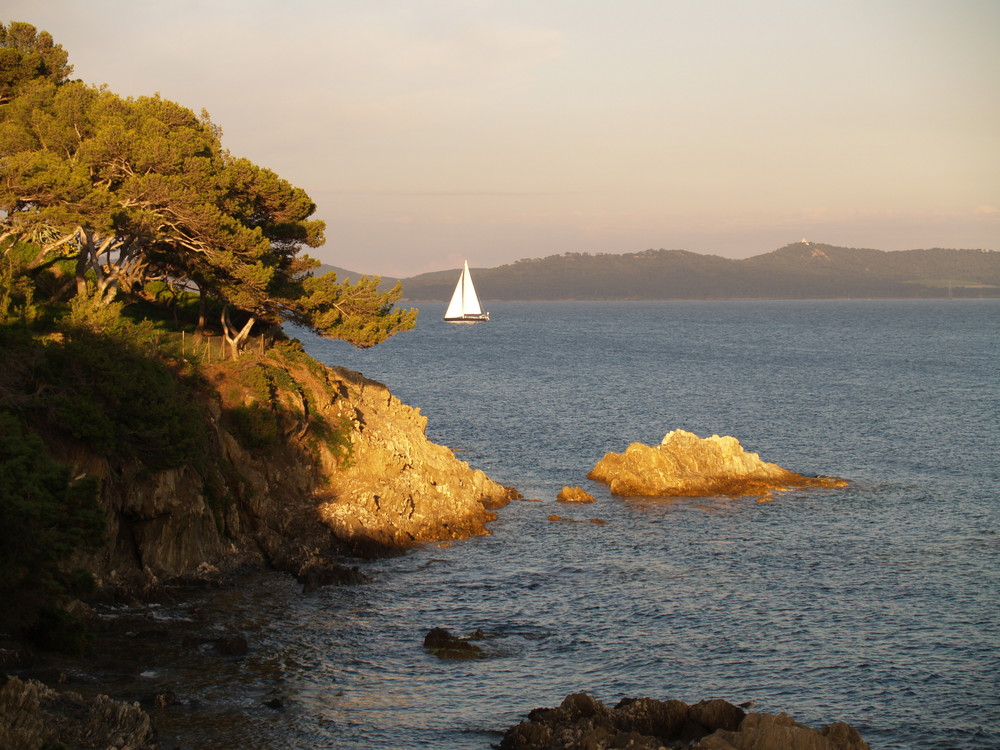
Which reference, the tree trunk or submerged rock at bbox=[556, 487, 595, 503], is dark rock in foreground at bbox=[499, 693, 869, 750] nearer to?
submerged rock at bbox=[556, 487, 595, 503]

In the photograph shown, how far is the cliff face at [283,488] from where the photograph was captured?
3055cm

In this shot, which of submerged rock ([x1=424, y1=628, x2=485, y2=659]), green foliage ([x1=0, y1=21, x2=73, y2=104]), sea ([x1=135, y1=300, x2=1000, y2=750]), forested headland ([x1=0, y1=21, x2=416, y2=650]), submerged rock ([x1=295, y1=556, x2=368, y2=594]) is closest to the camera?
forested headland ([x1=0, y1=21, x2=416, y2=650])

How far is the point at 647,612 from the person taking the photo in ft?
103

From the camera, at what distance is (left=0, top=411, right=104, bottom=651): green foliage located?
755 inches

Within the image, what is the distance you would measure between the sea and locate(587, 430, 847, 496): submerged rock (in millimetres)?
1329

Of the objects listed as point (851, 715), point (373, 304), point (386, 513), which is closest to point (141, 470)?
point (386, 513)

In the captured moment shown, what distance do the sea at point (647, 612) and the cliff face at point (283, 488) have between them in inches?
67.7

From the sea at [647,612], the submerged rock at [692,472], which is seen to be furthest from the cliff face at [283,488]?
the submerged rock at [692,472]

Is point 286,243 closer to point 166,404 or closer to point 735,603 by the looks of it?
point 166,404

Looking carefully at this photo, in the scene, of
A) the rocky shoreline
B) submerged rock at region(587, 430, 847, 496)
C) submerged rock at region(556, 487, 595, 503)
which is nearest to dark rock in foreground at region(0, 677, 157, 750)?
the rocky shoreline

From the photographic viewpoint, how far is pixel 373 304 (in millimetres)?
45500

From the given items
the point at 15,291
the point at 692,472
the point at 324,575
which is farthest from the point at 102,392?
the point at 692,472

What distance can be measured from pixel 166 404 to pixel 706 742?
64.3ft

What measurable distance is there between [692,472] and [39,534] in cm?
3599
